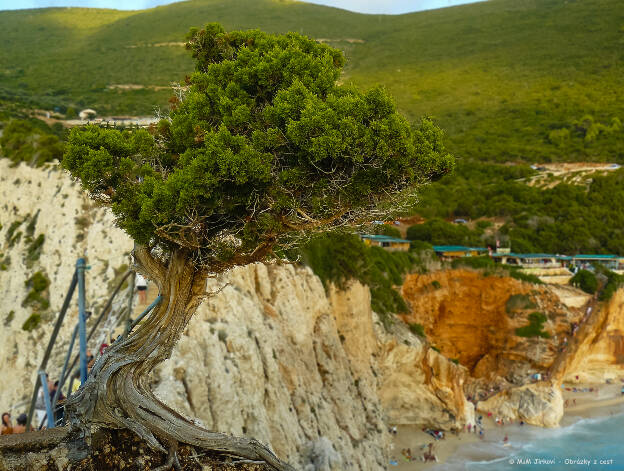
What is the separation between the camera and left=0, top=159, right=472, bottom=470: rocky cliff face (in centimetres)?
1215

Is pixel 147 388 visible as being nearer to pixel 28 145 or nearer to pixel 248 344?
pixel 248 344

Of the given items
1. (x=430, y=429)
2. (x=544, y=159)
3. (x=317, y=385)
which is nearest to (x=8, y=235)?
(x=317, y=385)

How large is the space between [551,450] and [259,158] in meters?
33.2

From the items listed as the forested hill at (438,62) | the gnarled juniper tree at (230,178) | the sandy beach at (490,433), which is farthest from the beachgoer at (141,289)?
the forested hill at (438,62)

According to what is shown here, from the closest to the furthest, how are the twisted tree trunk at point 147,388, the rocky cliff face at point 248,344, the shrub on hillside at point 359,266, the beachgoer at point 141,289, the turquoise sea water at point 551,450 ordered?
the twisted tree trunk at point 147,388 → the rocky cliff face at point 248,344 → the beachgoer at point 141,289 → the shrub on hillside at point 359,266 → the turquoise sea water at point 551,450

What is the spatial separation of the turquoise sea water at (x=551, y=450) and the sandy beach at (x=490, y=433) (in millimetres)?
100

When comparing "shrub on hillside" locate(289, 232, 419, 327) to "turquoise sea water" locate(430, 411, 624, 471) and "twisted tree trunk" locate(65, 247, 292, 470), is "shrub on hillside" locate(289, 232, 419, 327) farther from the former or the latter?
"twisted tree trunk" locate(65, 247, 292, 470)

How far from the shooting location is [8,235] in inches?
967

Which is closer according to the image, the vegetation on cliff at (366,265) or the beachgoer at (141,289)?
the beachgoer at (141,289)

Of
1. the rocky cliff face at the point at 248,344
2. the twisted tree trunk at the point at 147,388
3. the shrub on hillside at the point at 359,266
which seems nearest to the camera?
the twisted tree trunk at the point at 147,388

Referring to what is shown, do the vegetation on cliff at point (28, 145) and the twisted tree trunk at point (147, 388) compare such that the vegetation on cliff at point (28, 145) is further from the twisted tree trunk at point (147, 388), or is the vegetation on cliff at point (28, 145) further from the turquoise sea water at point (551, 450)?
the turquoise sea water at point (551, 450)

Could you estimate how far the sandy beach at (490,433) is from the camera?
30641 millimetres

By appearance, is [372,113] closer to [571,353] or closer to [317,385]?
[317,385]

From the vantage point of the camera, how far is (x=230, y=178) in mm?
6367
